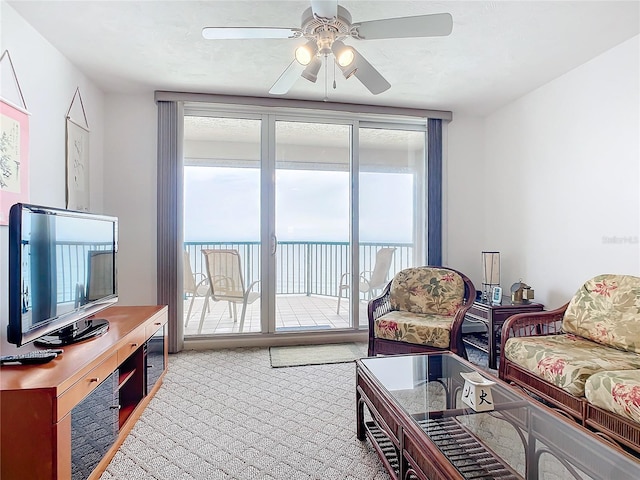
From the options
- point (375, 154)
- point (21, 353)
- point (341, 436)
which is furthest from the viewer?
point (375, 154)

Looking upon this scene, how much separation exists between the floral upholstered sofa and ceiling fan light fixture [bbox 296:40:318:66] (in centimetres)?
218

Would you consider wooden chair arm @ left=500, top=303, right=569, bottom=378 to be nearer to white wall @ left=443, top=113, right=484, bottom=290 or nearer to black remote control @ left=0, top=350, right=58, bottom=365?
white wall @ left=443, top=113, right=484, bottom=290

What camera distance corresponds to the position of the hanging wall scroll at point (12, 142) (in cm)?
203

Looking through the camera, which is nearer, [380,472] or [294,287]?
[380,472]

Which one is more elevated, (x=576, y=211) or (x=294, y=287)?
(x=576, y=211)

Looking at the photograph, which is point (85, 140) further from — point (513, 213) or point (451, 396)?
point (513, 213)

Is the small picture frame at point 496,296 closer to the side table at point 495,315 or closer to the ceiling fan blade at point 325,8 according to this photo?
the side table at point 495,315

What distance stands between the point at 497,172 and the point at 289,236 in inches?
Result: 93.6

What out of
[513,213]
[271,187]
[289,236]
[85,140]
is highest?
[85,140]

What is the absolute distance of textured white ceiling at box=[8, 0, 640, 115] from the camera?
210 centimetres

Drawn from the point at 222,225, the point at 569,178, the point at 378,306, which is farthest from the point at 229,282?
the point at 569,178

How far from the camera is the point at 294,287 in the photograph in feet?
14.2

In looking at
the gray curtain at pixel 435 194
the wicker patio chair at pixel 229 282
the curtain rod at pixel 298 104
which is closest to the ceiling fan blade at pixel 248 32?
the curtain rod at pixel 298 104

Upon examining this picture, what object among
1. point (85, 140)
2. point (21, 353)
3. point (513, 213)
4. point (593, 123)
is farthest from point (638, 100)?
point (85, 140)
